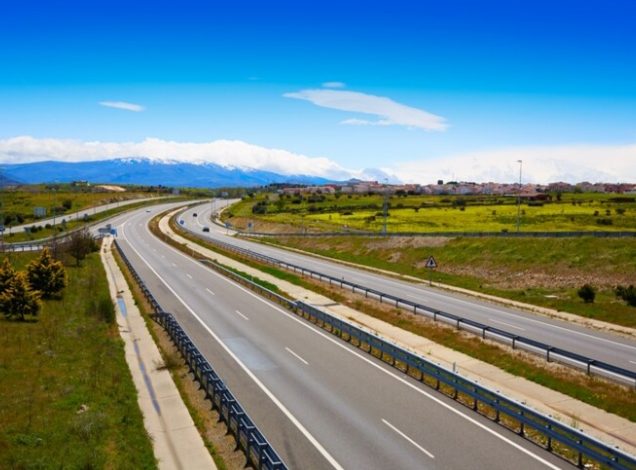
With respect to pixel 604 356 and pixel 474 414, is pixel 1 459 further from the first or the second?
pixel 604 356

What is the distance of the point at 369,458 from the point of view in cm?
1491

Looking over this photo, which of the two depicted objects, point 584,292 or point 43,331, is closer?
point 43,331

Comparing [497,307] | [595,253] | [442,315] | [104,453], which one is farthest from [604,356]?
[595,253]

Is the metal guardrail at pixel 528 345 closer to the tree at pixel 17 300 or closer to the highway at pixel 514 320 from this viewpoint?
the highway at pixel 514 320

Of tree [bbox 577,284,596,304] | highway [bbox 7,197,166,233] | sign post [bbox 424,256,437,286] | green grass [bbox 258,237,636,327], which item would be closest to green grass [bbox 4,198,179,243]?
highway [bbox 7,197,166,233]

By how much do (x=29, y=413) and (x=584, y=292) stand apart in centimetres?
3402

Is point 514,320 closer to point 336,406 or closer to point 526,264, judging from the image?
point 336,406

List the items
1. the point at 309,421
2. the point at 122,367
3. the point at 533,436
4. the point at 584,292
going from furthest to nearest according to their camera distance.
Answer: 1. the point at 584,292
2. the point at 122,367
3. the point at 309,421
4. the point at 533,436

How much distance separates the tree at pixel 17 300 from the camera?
34000 millimetres

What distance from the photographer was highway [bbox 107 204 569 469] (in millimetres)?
15023

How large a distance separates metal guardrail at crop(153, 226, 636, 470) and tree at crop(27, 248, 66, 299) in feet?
87.5

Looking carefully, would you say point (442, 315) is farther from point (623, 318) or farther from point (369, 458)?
point (369, 458)

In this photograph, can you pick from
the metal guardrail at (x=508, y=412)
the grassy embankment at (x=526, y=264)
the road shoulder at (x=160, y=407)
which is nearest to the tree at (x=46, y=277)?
the road shoulder at (x=160, y=407)

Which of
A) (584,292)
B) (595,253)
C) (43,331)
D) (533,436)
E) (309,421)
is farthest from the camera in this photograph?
(595,253)
